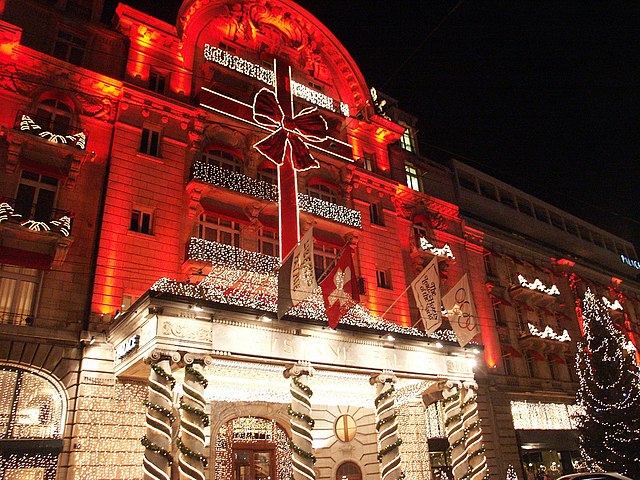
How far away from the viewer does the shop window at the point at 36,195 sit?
17.7 metres

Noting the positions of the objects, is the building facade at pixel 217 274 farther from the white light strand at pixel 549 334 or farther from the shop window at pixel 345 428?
the white light strand at pixel 549 334

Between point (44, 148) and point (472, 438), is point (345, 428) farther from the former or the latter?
point (44, 148)

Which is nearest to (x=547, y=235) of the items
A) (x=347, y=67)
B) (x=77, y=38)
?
(x=347, y=67)

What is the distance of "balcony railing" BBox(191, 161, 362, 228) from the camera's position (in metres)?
21.2

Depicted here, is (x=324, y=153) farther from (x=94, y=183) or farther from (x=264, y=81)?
(x=94, y=183)

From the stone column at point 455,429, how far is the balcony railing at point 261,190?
30.1ft

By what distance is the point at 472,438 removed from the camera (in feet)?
63.6

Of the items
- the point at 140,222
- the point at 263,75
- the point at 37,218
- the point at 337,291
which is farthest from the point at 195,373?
the point at 263,75

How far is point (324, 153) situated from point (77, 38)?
1212 centimetres

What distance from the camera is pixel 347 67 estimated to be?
3025cm

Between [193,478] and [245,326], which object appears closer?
[193,478]

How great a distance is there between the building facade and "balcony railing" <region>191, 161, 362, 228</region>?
10cm

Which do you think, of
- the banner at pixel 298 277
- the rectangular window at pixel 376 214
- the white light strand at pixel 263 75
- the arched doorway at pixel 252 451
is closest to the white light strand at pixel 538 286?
the rectangular window at pixel 376 214

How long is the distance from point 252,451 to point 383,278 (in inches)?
Result: 435
